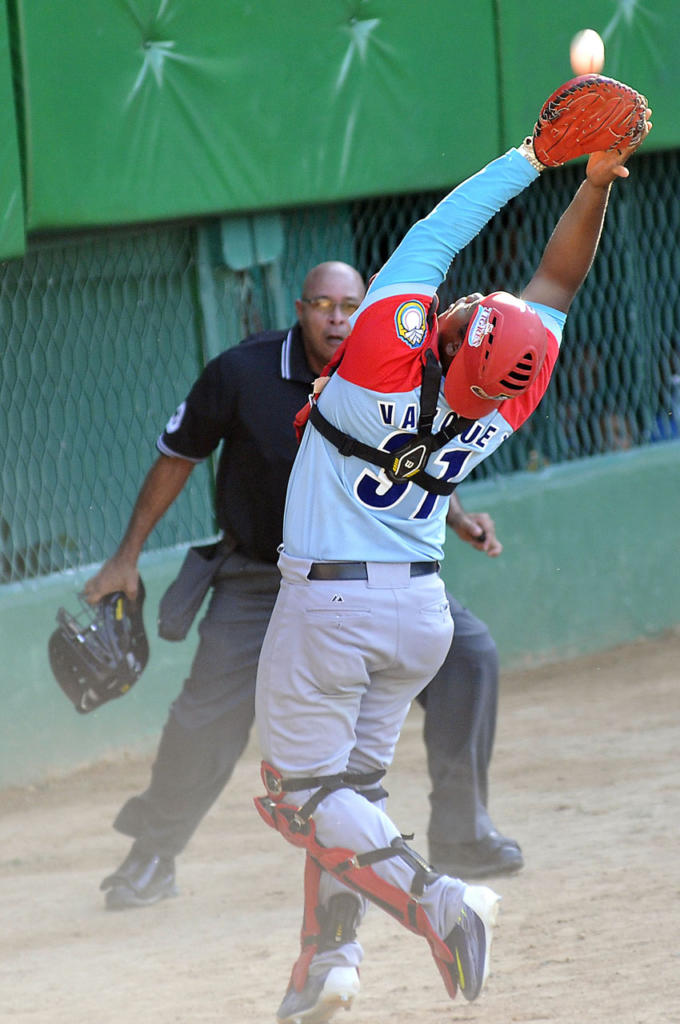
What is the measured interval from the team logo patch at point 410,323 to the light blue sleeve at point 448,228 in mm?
55

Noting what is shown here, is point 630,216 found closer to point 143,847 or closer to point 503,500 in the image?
point 503,500

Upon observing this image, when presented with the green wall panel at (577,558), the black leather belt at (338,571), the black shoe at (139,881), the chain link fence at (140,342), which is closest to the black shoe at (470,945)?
the black leather belt at (338,571)

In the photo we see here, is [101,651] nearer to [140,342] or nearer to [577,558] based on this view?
[140,342]

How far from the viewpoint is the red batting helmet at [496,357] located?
3232mm

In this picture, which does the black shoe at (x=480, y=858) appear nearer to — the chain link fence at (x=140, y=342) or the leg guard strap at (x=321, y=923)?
the leg guard strap at (x=321, y=923)

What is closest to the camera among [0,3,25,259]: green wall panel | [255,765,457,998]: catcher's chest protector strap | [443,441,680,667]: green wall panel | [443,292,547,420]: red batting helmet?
[443,292,547,420]: red batting helmet

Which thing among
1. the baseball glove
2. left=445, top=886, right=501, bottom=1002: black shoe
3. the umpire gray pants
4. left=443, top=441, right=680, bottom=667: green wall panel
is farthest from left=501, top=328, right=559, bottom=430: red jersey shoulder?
left=443, top=441, right=680, bottom=667: green wall panel

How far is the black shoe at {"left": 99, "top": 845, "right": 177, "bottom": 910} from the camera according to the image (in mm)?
4840

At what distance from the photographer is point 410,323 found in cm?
331

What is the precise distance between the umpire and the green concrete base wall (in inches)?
53.9

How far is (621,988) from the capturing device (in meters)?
3.82

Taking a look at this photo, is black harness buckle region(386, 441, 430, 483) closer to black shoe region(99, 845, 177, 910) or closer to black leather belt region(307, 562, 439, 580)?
black leather belt region(307, 562, 439, 580)

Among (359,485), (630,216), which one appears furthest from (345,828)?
(630,216)

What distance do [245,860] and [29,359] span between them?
232cm
